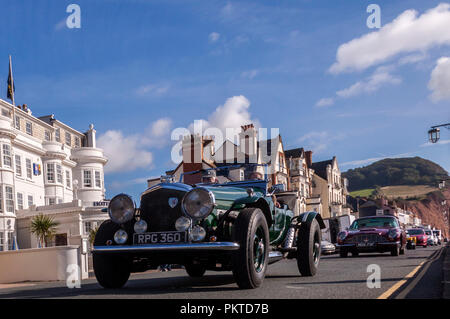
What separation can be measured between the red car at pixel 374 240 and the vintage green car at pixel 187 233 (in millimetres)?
9839

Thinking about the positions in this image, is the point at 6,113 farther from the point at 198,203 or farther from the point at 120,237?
the point at 198,203

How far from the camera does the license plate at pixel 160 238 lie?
21.1 ft

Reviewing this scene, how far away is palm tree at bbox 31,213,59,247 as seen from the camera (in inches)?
1262

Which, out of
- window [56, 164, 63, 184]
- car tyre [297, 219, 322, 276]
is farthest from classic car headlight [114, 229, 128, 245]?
window [56, 164, 63, 184]

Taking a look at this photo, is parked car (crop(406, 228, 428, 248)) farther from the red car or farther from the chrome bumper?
the chrome bumper

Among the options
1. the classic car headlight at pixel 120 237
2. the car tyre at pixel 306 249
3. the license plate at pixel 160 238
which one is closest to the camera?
the license plate at pixel 160 238

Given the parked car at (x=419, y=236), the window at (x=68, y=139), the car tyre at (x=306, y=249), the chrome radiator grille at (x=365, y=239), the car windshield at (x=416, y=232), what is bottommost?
the parked car at (x=419, y=236)

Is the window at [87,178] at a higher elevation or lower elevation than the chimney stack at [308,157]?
lower

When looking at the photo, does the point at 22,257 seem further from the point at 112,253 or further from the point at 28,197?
the point at 28,197

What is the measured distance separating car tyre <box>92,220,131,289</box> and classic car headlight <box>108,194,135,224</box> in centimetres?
25

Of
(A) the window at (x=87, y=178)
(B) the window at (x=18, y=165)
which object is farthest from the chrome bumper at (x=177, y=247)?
(A) the window at (x=87, y=178)

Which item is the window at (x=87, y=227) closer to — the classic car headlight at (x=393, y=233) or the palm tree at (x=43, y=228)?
the palm tree at (x=43, y=228)

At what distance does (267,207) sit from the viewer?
7.34 metres

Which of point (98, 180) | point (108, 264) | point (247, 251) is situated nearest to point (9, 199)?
point (98, 180)
